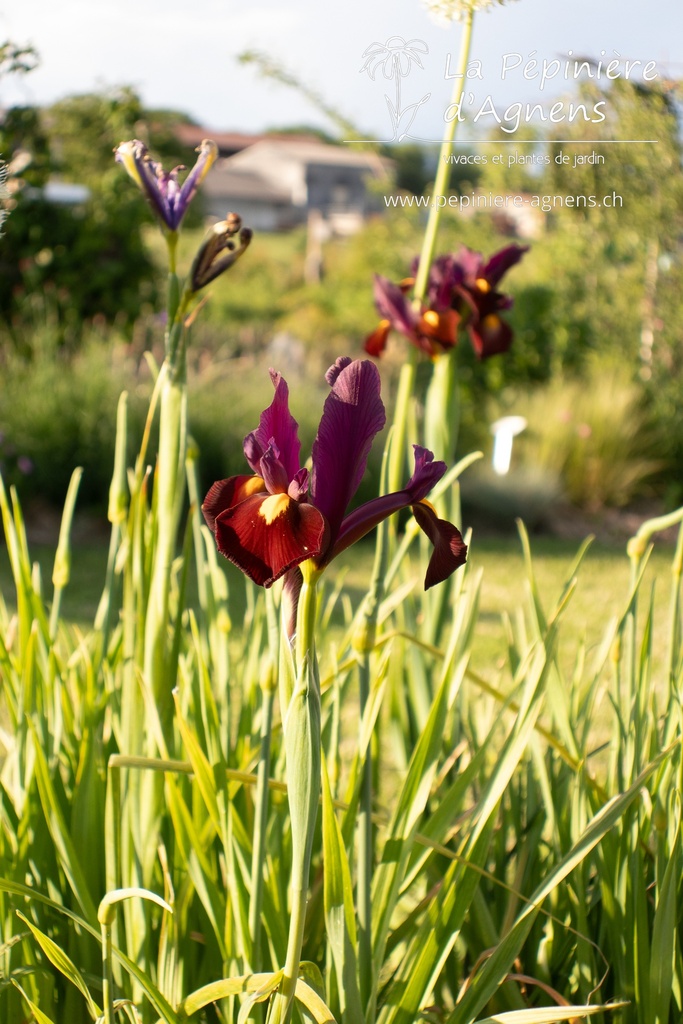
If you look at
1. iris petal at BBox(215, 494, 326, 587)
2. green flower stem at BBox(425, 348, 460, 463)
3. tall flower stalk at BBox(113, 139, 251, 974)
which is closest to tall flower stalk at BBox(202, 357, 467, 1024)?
iris petal at BBox(215, 494, 326, 587)

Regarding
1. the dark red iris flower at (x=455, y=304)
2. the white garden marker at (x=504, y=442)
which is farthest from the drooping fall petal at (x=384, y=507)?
the white garden marker at (x=504, y=442)

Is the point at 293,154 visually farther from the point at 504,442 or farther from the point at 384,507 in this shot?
the point at 384,507

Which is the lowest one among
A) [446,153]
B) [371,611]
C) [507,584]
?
[507,584]

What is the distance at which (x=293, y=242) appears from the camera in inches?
1199

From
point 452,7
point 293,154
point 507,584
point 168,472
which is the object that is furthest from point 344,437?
point 293,154

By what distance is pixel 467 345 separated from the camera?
7172mm

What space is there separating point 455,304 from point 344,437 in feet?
3.58

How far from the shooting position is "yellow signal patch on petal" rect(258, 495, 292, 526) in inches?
29.1

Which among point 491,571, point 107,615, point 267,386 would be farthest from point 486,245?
point 107,615

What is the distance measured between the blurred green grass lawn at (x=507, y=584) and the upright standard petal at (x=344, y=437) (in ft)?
8.76

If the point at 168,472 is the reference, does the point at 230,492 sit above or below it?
above

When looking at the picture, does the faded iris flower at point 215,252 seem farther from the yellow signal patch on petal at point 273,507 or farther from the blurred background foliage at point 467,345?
the blurred background foliage at point 467,345

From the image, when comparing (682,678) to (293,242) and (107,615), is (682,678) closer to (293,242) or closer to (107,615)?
(107,615)

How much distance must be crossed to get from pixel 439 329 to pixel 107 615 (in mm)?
775
